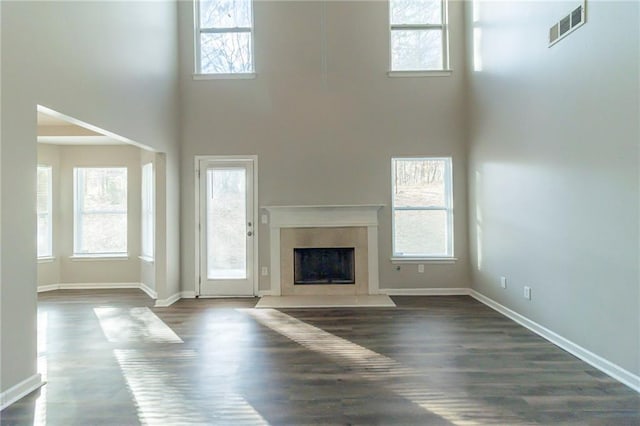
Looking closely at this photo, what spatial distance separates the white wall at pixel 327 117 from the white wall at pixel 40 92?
1.24 metres

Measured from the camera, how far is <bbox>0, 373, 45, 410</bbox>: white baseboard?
2285 millimetres

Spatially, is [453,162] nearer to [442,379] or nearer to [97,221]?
[442,379]

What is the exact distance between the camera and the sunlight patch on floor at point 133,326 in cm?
355

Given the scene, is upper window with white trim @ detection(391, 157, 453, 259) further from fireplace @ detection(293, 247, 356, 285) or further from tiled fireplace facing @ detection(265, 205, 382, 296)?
fireplace @ detection(293, 247, 356, 285)

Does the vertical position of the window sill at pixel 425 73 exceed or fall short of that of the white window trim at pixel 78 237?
it exceeds it

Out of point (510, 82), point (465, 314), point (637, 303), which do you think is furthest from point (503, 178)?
point (637, 303)

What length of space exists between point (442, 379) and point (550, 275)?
156cm

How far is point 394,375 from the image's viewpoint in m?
2.69

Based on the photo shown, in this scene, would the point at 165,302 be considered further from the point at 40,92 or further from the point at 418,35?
the point at 418,35

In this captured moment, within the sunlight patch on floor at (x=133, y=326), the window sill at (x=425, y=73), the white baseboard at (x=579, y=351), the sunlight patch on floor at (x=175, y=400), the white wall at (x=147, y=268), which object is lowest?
the sunlight patch on floor at (x=175, y=400)

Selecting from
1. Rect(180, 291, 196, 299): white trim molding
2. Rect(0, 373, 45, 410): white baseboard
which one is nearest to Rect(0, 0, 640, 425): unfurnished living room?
Rect(0, 373, 45, 410): white baseboard

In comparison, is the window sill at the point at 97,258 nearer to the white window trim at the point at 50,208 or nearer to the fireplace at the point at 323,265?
the white window trim at the point at 50,208

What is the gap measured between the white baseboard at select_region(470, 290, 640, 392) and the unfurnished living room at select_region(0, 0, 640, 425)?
18mm

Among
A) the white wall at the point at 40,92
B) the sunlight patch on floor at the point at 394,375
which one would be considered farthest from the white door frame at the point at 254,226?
the sunlight patch on floor at the point at 394,375
